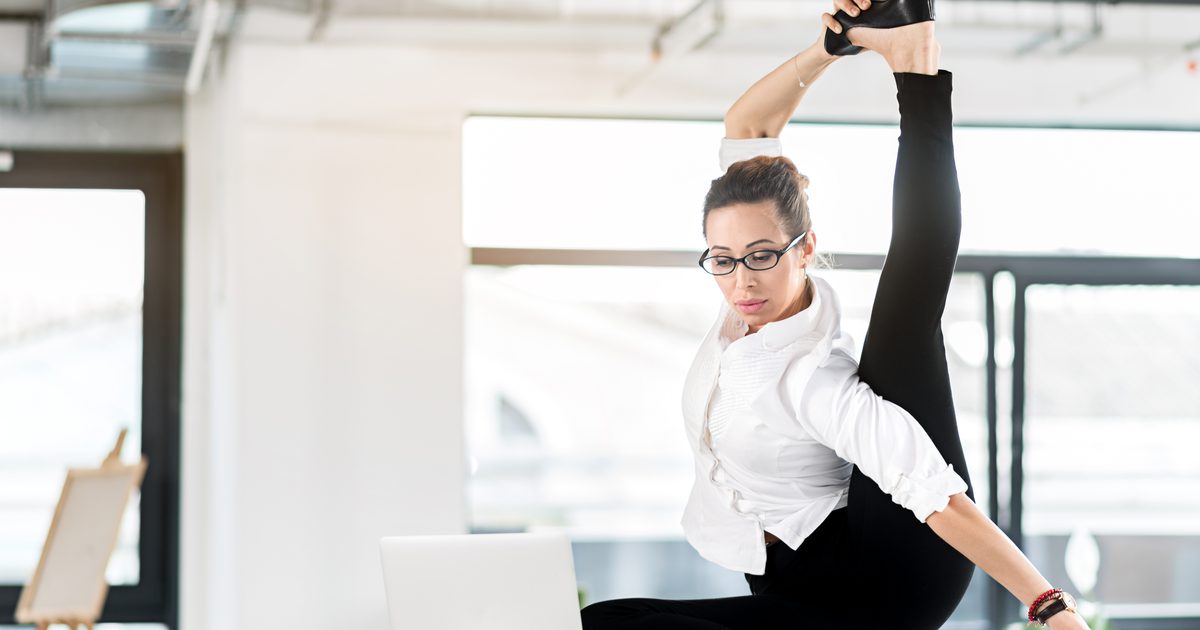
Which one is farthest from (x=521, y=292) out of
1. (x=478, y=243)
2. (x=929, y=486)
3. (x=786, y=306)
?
(x=929, y=486)

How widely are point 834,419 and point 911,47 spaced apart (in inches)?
20.6

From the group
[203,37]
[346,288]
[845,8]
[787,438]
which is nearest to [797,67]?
[845,8]

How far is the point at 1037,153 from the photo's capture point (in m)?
5.40

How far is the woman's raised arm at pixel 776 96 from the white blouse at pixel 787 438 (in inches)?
13.2

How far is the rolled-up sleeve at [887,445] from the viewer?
164 cm

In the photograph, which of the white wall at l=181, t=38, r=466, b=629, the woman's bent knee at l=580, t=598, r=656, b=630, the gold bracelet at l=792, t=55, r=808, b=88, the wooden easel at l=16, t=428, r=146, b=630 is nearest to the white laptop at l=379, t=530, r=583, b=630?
the woman's bent knee at l=580, t=598, r=656, b=630

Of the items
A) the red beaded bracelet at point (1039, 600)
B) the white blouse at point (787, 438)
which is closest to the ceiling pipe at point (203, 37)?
the white blouse at point (787, 438)

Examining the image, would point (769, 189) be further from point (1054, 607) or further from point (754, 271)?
point (1054, 607)

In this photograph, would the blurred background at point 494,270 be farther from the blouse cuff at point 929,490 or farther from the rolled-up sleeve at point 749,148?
the blouse cuff at point 929,490

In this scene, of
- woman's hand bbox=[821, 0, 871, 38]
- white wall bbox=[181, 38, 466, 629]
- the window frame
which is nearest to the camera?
woman's hand bbox=[821, 0, 871, 38]

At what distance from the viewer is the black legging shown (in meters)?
1.69

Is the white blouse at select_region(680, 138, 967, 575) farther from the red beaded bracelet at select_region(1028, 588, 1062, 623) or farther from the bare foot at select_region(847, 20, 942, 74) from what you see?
the bare foot at select_region(847, 20, 942, 74)

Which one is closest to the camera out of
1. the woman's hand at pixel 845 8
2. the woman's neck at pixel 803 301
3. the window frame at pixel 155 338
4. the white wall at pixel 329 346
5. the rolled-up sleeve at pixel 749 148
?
the woman's hand at pixel 845 8

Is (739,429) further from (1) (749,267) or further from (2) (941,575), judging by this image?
(2) (941,575)
